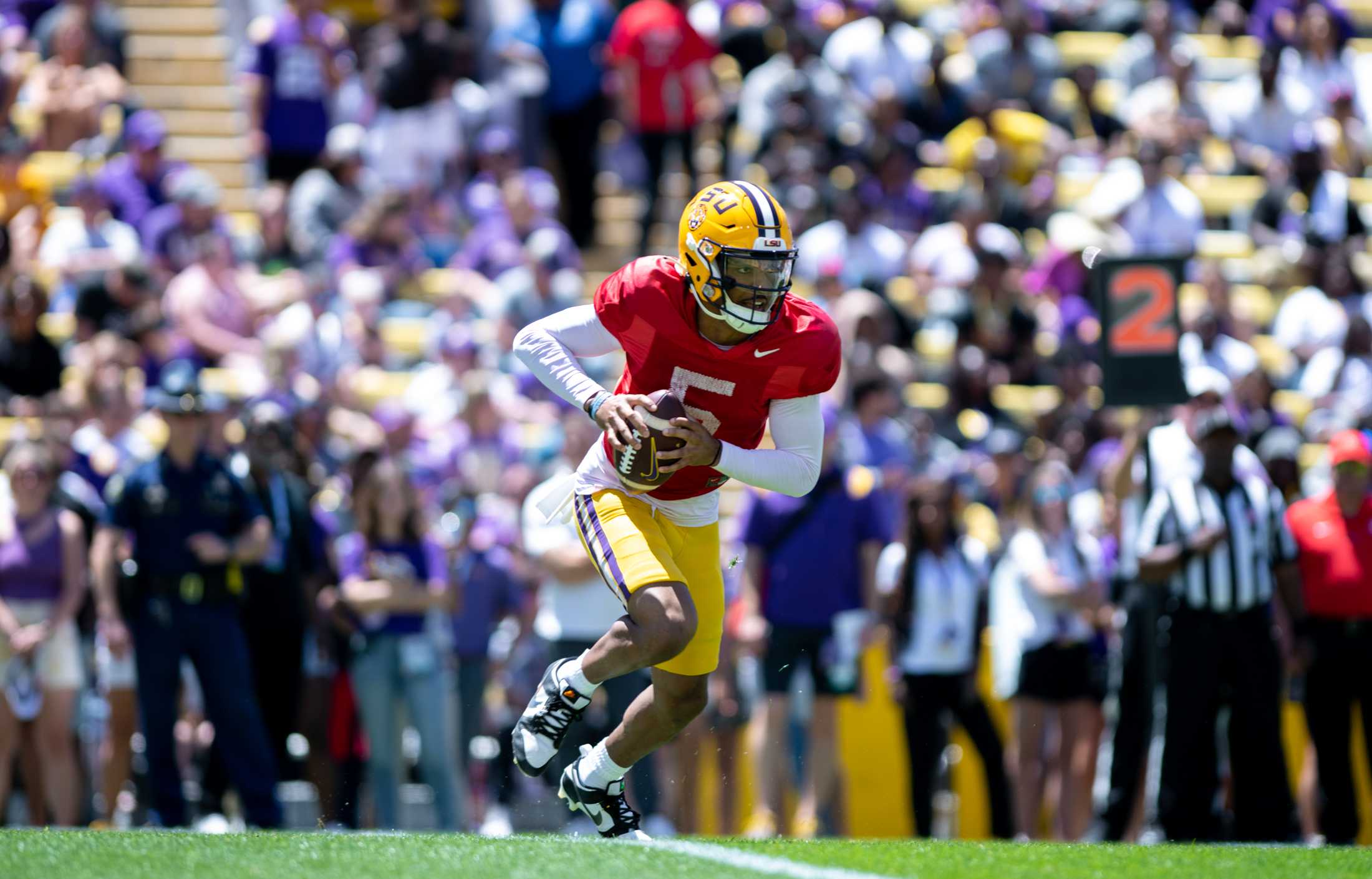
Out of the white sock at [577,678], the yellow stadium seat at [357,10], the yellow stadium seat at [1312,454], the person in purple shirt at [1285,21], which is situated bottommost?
the white sock at [577,678]

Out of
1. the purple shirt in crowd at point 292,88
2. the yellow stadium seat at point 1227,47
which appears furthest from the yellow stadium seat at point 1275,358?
the purple shirt in crowd at point 292,88

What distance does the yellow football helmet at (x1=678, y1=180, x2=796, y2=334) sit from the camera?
636 centimetres

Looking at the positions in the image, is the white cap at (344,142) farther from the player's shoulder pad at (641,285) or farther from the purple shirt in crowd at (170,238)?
the player's shoulder pad at (641,285)

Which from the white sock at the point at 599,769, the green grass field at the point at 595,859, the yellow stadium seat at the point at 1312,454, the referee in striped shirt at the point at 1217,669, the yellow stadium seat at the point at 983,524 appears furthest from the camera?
the yellow stadium seat at the point at 1312,454

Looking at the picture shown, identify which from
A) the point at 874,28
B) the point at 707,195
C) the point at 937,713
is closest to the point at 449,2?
the point at 874,28

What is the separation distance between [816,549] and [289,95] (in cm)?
551

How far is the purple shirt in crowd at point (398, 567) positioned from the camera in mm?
9836

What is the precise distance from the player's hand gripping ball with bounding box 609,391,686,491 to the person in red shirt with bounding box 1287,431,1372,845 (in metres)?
4.76

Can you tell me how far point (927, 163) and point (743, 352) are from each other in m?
7.58

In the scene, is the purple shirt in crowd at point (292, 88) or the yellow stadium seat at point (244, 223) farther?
the yellow stadium seat at point (244, 223)

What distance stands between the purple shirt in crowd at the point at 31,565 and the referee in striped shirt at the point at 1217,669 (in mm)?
5334

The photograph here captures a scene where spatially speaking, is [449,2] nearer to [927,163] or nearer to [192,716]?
[927,163]

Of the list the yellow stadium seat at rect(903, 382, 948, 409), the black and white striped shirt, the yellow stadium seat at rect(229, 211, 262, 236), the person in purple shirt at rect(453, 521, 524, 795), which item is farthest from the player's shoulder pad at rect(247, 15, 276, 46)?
the black and white striped shirt

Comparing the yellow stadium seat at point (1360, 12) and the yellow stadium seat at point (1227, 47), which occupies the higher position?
the yellow stadium seat at point (1360, 12)
